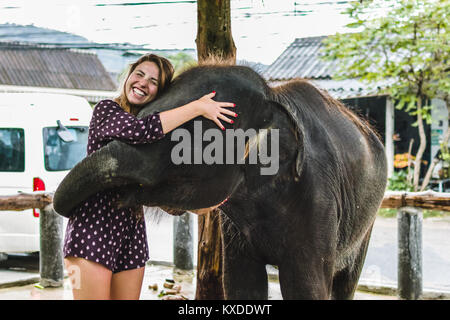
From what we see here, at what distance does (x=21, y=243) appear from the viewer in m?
6.77

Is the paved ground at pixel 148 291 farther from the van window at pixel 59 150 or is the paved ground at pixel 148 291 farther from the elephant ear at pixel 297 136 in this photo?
the elephant ear at pixel 297 136

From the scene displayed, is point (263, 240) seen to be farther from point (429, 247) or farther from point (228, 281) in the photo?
point (429, 247)

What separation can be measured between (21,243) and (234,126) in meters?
5.56

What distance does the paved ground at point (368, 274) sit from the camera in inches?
206

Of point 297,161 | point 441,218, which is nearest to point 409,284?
point 297,161

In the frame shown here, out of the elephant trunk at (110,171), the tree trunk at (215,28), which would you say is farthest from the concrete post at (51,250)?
the elephant trunk at (110,171)

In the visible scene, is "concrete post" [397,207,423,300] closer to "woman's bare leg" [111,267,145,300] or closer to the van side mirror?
"woman's bare leg" [111,267,145,300]

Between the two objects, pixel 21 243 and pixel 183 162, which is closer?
pixel 183 162

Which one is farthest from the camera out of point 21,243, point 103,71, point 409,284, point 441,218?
point 103,71

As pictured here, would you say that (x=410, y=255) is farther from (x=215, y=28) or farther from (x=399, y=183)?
(x=399, y=183)

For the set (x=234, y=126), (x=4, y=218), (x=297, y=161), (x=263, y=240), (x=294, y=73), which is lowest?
(x=4, y=218)

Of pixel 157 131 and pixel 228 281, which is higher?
pixel 157 131

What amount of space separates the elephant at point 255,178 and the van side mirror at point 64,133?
205 inches

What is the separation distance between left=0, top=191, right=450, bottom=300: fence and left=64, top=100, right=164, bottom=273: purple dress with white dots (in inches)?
132
